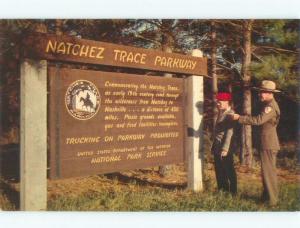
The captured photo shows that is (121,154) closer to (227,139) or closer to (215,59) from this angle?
(227,139)

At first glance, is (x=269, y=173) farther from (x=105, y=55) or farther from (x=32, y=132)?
(x=32, y=132)

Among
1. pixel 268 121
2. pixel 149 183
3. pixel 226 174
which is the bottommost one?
pixel 149 183

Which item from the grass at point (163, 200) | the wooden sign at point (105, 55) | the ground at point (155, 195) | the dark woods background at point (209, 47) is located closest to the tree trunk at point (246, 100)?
the dark woods background at point (209, 47)

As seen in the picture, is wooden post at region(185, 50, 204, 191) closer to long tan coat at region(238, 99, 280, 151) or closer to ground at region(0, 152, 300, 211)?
ground at region(0, 152, 300, 211)

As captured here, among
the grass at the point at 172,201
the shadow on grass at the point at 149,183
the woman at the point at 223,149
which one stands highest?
the woman at the point at 223,149

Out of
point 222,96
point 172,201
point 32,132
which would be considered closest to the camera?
point 32,132

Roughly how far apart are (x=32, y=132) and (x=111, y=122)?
94 centimetres

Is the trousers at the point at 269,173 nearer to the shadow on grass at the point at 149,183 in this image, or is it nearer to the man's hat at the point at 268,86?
the man's hat at the point at 268,86

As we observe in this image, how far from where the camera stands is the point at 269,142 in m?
5.37

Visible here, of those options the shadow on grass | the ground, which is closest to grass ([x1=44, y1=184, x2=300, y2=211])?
the ground

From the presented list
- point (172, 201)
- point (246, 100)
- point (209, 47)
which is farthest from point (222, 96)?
point (172, 201)

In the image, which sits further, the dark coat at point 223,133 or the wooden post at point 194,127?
the wooden post at point 194,127

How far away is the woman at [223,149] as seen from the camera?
18.1ft

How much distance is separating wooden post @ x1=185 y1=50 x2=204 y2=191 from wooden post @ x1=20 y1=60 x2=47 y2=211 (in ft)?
6.76
